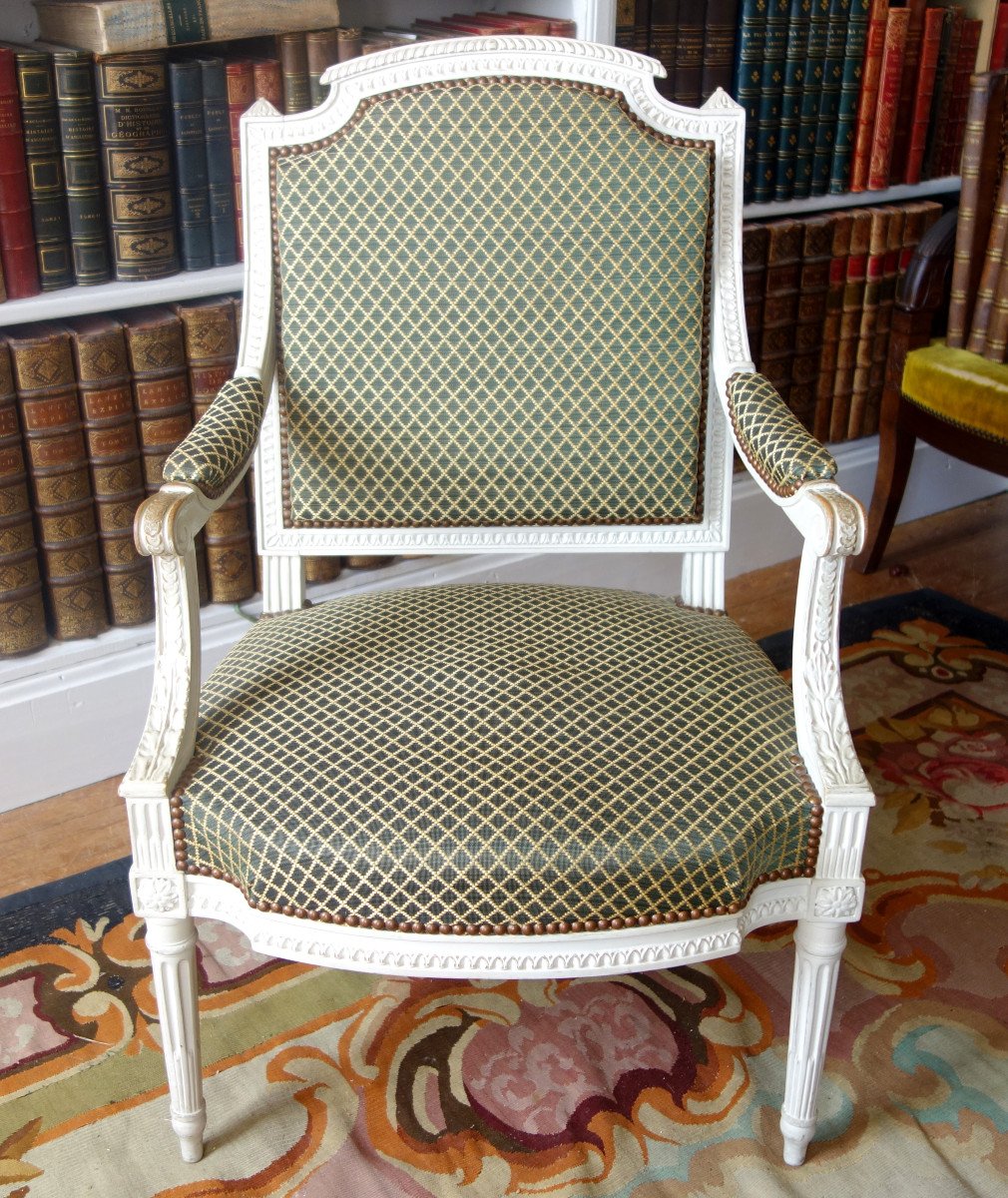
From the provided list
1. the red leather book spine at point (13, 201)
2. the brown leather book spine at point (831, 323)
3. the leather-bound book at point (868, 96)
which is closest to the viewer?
the red leather book spine at point (13, 201)

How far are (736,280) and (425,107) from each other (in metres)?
0.39

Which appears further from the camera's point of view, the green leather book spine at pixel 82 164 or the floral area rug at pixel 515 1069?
the green leather book spine at pixel 82 164

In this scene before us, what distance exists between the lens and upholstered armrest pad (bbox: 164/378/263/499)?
50.1 inches

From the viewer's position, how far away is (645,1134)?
1445 millimetres

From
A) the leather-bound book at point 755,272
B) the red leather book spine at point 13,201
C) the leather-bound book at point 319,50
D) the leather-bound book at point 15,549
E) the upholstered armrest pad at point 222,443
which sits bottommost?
the leather-bound book at point 15,549

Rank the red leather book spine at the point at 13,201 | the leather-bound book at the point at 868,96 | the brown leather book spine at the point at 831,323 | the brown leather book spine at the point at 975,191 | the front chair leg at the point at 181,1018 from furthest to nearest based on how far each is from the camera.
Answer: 1. the brown leather book spine at the point at 831,323
2. the leather-bound book at the point at 868,96
3. the brown leather book spine at the point at 975,191
4. the red leather book spine at the point at 13,201
5. the front chair leg at the point at 181,1018

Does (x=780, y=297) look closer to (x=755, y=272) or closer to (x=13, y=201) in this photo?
(x=755, y=272)

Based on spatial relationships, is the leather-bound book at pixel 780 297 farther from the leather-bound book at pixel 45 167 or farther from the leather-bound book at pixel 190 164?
the leather-bound book at pixel 45 167

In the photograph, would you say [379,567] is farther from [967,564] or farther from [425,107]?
[967,564]

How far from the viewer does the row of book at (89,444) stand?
1.83m

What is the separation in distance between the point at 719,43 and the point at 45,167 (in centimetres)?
113

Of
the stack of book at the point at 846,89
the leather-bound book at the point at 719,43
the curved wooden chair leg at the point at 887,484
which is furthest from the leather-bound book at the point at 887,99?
the curved wooden chair leg at the point at 887,484

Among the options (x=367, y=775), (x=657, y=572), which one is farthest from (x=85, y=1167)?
(x=657, y=572)

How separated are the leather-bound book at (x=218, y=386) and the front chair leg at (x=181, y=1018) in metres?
0.76
